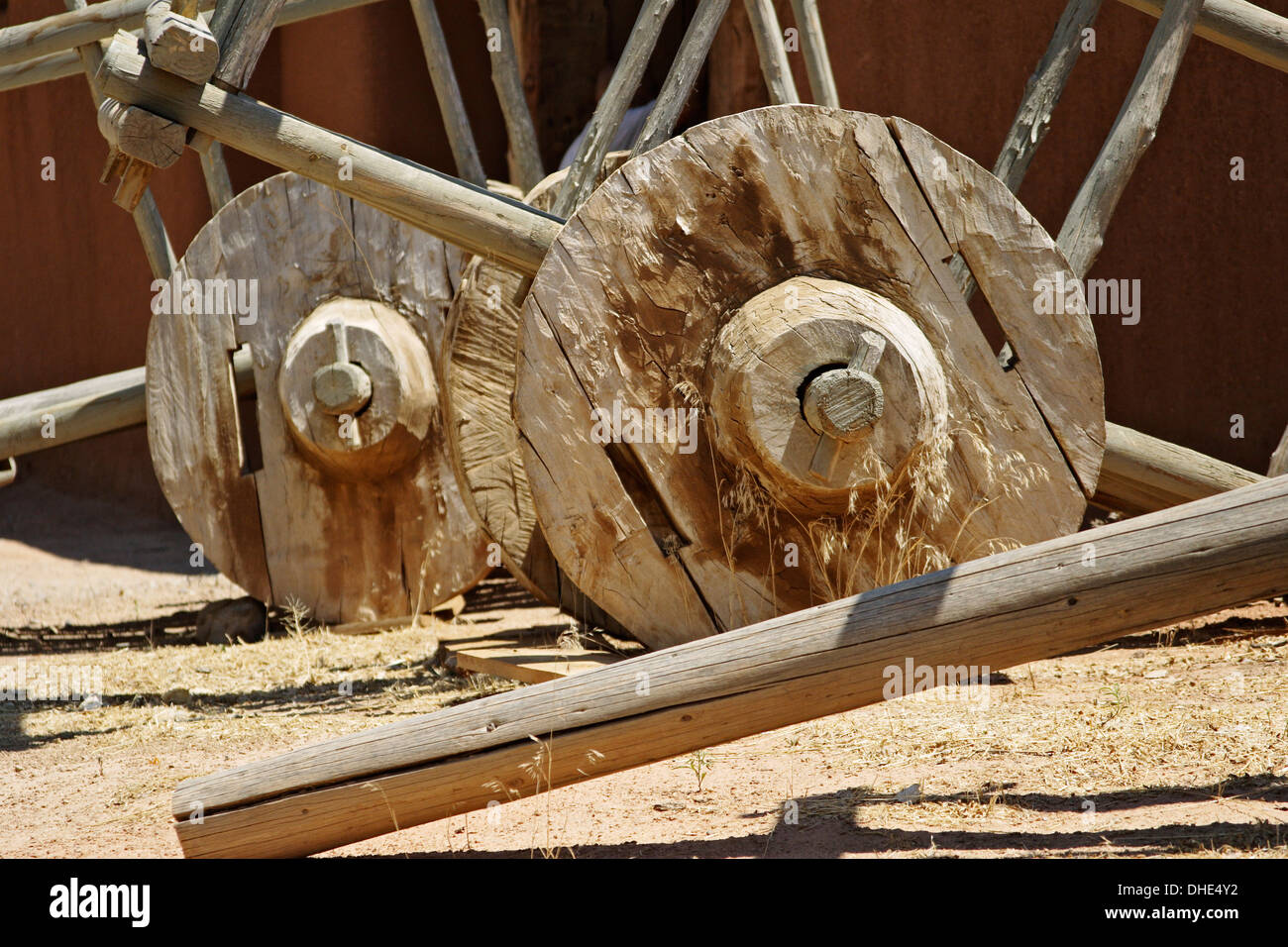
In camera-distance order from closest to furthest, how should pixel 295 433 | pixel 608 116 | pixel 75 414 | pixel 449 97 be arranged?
1. pixel 608 116
2. pixel 295 433
3. pixel 75 414
4. pixel 449 97

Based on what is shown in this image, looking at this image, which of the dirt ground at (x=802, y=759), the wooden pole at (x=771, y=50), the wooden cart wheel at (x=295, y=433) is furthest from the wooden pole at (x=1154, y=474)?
the wooden cart wheel at (x=295, y=433)

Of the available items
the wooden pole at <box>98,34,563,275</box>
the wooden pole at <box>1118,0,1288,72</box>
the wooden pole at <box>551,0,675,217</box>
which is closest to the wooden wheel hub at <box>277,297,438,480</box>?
the wooden pole at <box>551,0,675,217</box>

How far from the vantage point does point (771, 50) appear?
17.7 feet

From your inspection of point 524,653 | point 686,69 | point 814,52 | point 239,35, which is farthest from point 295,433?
point 814,52

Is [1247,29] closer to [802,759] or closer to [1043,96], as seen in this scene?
[1043,96]

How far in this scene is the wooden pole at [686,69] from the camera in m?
4.72

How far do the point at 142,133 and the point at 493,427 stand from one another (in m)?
1.55

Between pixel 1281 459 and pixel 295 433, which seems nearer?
pixel 1281 459

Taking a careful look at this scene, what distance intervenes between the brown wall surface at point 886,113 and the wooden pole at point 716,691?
3262 mm

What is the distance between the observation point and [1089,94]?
18.4 ft

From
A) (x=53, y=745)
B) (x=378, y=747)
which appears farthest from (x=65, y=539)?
(x=378, y=747)

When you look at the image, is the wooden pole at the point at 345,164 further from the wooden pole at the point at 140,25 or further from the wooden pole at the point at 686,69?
the wooden pole at the point at 140,25

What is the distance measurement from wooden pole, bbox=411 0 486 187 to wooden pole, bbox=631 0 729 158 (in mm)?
1180
